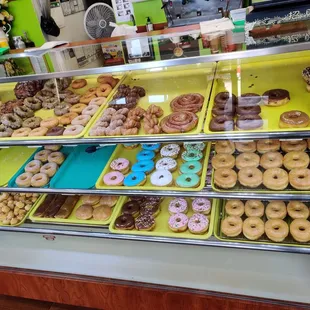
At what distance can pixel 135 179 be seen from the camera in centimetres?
241

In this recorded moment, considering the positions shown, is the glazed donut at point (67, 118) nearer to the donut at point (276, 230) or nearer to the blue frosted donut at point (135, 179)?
the blue frosted donut at point (135, 179)

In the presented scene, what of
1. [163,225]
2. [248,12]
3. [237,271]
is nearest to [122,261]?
[163,225]

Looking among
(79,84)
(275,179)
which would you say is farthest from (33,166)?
(275,179)

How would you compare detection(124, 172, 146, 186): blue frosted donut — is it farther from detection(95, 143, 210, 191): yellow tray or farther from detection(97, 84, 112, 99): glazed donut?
detection(97, 84, 112, 99): glazed donut

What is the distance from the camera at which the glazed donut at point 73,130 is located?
2.23 metres

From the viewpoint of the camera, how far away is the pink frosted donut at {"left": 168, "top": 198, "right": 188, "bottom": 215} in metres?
2.48

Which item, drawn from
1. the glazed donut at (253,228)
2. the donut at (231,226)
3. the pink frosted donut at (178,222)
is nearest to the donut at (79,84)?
the pink frosted donut at (178,222)

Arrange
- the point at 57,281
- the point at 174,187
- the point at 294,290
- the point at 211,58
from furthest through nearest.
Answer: the point at 57,281 < the point at 174,187 < the point at 294,290 < the point at 211,58

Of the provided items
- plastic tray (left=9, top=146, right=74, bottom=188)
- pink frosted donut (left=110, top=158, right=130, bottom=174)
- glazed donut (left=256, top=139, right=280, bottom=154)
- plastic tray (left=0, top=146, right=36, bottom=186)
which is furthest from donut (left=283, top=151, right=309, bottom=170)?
plastic tray (left=0, top=146, right=36, bottom=186)

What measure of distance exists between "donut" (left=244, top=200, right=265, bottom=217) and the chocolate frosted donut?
78cm

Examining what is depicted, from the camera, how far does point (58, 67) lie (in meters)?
Answer: 2.34

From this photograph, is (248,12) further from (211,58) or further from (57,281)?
(57,281)

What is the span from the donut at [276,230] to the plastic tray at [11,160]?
227cm

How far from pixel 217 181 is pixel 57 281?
5.28 ft
